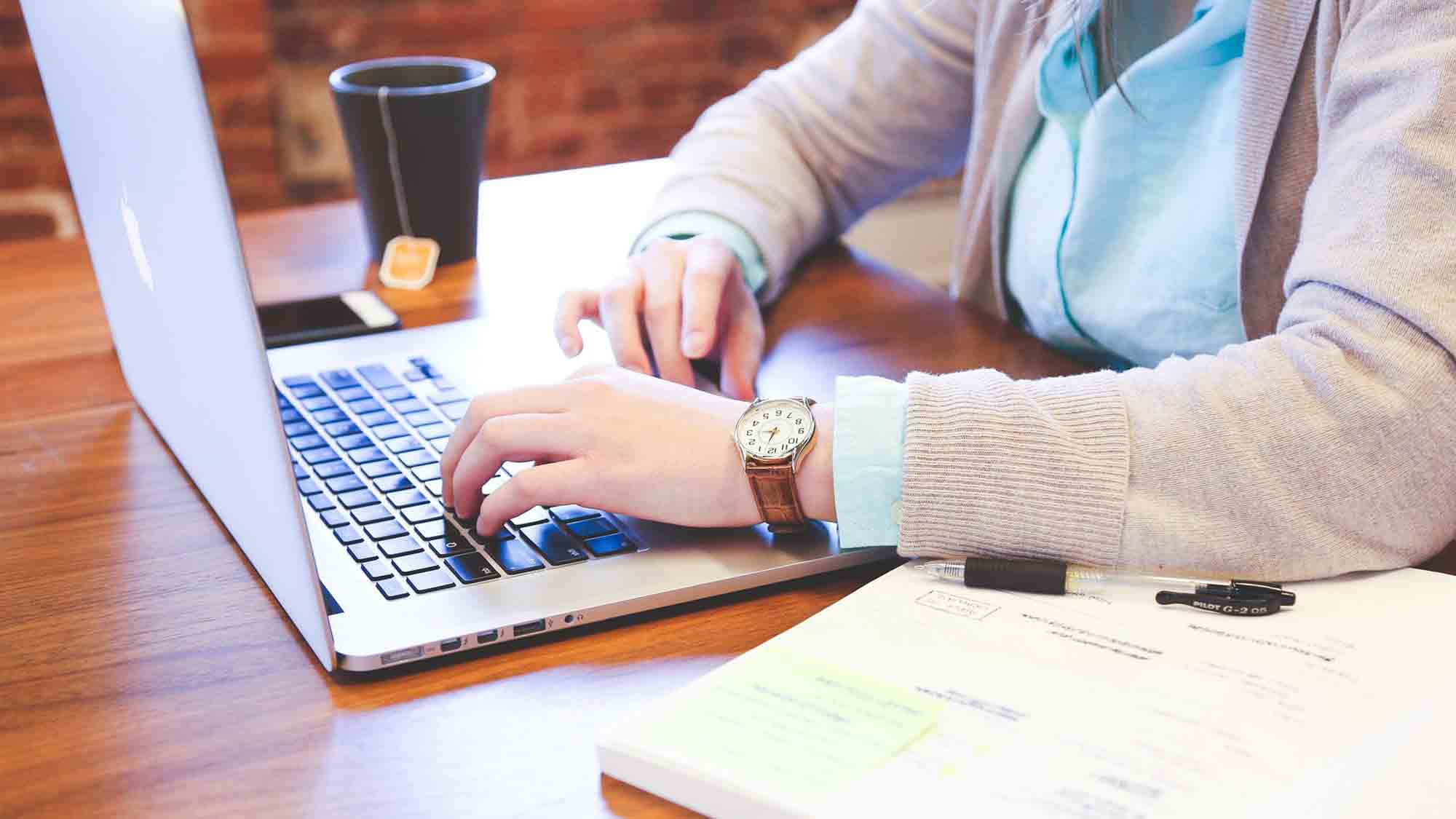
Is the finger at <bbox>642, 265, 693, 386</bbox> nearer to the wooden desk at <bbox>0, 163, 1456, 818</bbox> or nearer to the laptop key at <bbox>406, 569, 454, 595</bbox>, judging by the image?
the wooden desk at <bbox>0, 163, 1456, 818</bbox>

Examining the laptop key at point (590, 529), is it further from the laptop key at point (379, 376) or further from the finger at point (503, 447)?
the laptop key at point (379, 376)

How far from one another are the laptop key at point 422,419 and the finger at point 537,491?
17 cm

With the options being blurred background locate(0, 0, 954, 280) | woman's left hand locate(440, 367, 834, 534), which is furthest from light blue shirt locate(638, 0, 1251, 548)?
blurred background locate(0, 0, 954, 280)

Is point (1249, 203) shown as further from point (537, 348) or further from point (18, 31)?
point (18, 31)

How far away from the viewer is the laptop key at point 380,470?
754 millimetres

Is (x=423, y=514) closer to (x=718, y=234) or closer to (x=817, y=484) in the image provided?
(x=817, y=484)

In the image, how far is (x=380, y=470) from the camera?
761 millimetres

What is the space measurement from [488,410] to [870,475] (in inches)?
7.8

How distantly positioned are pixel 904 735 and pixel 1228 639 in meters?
0.16

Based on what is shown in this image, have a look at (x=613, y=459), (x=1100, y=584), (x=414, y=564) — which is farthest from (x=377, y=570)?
(x=1100, y=584)

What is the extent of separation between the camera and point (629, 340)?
90cm

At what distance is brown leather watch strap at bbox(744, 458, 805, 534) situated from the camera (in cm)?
66

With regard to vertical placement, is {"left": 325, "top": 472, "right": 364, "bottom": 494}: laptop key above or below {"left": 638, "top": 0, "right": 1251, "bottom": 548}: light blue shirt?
below

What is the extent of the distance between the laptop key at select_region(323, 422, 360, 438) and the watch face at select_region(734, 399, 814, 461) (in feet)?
0.85
